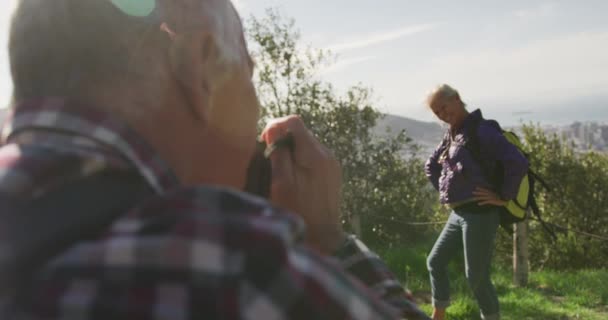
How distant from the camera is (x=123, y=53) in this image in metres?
0.72

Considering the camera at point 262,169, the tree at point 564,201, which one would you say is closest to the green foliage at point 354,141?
the tree at point 564,201

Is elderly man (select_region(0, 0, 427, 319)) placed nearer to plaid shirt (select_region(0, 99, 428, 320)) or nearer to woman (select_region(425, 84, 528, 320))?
plaid shirt (select_region(0, 99, 428, 320))

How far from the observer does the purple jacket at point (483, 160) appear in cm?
427

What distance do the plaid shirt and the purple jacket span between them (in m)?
3.85

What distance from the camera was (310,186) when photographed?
3.10 feet

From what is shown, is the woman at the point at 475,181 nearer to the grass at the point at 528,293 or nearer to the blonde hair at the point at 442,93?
the blonde hair at the point at 442,93

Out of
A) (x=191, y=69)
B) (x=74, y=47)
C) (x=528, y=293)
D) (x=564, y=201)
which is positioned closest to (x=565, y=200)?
(x=564, y=201)

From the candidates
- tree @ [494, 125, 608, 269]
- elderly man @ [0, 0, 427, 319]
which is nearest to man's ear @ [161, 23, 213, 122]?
elderly man @ [0, 0, 427, 319]

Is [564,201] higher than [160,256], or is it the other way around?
[160,256]

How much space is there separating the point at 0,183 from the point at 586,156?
14.3 m

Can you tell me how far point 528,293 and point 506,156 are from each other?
298 centimetres

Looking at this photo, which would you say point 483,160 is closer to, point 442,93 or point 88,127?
point 442,93

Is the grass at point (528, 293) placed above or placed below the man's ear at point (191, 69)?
below

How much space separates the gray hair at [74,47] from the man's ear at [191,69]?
1.0 inches
